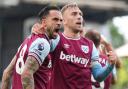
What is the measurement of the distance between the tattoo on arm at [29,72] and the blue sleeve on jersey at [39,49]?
0.06 meters

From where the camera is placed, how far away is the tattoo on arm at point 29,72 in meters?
9.45

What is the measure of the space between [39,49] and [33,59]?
0.15 m

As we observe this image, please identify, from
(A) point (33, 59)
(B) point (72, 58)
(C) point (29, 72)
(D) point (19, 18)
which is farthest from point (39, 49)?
(D) point (19, 18)

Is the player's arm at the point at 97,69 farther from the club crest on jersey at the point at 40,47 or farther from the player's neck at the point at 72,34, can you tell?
the club crest on jersey at the point at 40,47

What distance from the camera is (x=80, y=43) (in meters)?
10.7

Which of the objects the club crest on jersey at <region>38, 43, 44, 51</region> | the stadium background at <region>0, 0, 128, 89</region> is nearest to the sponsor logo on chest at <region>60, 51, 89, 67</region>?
the club crest on jersey at <region>38, 43, 44, 51</region>

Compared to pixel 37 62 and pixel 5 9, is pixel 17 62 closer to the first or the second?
pixel 37 62

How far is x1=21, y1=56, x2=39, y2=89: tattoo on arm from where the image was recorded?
9.45 m

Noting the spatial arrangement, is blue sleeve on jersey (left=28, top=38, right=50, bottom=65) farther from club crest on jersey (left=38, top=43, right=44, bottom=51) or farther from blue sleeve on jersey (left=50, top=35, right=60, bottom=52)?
blue sleeve on jersey (left=50, top=35, right=60, bottom=52)

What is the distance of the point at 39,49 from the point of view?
9.59 m

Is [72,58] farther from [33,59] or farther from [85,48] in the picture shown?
[33,59]

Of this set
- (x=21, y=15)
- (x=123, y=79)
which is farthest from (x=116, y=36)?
(x=123, y=79)

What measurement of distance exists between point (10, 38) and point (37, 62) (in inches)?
965

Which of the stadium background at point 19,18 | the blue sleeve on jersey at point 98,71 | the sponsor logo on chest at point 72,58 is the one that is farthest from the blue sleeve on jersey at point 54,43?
the stadium background at point 19,18
